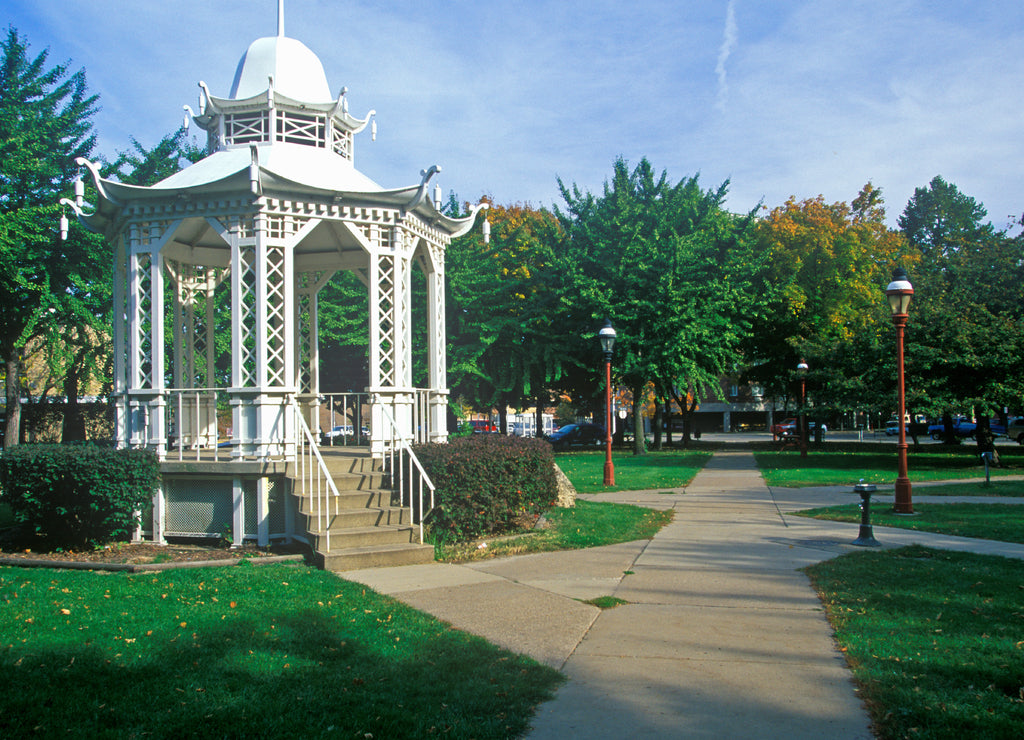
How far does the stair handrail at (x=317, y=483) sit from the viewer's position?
28.5 feet

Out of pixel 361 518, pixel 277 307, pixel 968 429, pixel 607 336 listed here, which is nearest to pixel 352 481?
pixel 361 518

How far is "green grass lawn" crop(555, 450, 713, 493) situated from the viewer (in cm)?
1846

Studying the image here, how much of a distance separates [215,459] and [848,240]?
116 ft

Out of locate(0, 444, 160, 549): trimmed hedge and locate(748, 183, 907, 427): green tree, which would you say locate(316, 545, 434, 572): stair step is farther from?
locate(748, 183, 907, 427): green tree

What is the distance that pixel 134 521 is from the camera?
9.55 meters

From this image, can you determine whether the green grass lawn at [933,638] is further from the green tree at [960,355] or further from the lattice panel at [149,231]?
the green tree at [960,355]

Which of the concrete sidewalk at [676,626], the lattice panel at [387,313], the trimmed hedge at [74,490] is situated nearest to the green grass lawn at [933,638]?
the concrete sidewalk at [676,626]

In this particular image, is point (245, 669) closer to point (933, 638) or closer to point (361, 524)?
point (361, 524)

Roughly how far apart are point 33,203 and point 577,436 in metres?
29.6

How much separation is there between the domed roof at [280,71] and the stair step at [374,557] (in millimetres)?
7402

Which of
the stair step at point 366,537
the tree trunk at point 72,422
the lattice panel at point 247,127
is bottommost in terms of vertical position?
the stair step at point 366,537

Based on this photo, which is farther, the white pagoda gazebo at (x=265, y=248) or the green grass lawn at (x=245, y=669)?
the white pagoda gazebo at (x=265, y=248)

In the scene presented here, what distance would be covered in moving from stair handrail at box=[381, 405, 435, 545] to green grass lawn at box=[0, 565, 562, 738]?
247 centimetres

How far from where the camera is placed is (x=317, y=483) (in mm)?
Answer: 9742
